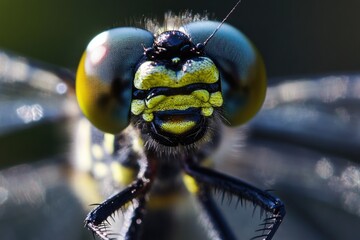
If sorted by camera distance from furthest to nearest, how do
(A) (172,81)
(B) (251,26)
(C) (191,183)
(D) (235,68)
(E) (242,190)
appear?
(B) (251,26), (C) (191,183), (E) (242,190), (D) (235,68), (A) (172,81)

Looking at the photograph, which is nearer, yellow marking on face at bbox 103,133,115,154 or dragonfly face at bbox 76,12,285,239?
dragonfly face at bbox 76,12,285,239

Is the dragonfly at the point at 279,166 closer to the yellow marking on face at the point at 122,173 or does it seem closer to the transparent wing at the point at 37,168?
the transparent wing at the point at 37,168

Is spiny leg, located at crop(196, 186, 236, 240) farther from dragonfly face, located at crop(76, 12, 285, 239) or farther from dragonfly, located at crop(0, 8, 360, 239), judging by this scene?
dragonfly, located at crop(0, 8, 360, 239)

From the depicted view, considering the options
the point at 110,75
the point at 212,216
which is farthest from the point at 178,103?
the point at 212,216

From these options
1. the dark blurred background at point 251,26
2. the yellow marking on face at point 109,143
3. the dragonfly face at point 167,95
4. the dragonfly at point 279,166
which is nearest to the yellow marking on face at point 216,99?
the dragonfly face at point 167,95

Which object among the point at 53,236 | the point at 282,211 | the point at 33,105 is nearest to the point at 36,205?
the point at 53,236

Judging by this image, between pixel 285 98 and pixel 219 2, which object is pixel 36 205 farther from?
pixel 219 2

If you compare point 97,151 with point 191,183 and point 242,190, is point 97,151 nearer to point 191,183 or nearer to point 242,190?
point 191,183

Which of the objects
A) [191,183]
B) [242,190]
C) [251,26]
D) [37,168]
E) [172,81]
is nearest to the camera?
[172,81]

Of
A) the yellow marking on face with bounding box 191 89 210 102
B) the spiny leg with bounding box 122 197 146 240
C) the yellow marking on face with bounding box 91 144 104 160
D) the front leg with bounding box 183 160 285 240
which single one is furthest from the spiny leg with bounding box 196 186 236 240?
the yellow marking on face with bounding box 191 89 210 102
